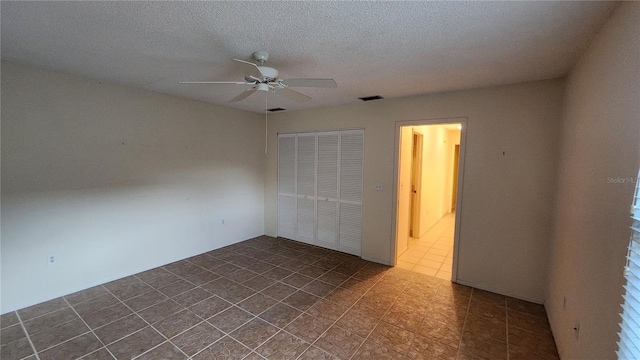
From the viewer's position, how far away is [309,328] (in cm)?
234

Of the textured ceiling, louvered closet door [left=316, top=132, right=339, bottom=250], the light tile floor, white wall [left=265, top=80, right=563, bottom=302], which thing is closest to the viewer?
the textured ceiling

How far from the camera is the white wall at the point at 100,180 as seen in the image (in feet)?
8.32

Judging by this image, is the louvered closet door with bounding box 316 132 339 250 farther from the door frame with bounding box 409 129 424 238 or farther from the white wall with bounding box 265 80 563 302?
the door frame with bounding box 409 129 424 238

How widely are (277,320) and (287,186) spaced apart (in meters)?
2.76

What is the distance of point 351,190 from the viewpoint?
414 centimetres

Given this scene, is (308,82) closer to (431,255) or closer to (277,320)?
(277,320)

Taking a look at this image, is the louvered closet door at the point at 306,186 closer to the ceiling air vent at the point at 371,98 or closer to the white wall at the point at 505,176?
the ceiling air vent at the point at 371,98

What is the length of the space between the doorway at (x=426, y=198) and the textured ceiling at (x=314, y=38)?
120cm

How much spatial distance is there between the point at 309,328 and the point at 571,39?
306 centimetres

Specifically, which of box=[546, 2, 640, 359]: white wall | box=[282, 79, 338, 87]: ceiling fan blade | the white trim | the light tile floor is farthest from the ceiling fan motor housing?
the white trim

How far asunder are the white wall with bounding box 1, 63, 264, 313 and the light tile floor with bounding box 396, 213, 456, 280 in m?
3.18

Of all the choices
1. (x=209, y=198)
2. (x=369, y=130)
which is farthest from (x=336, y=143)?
(x=209, y=198)

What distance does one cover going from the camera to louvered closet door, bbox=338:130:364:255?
159 inches

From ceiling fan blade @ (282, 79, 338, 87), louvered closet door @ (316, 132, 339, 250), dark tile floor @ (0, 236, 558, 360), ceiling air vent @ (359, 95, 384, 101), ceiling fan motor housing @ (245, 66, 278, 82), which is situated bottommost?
dark tile floor @ (0, 236, 558, 360)
